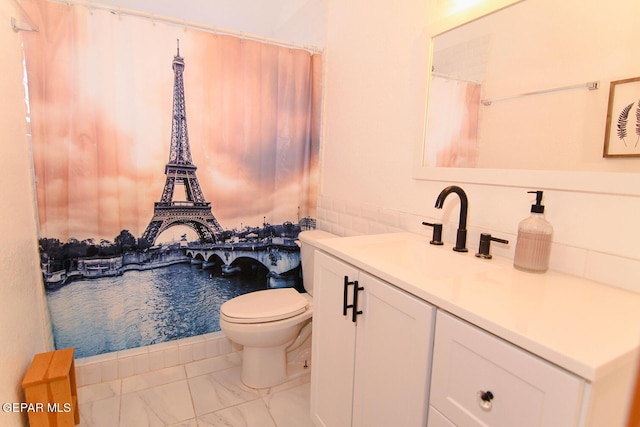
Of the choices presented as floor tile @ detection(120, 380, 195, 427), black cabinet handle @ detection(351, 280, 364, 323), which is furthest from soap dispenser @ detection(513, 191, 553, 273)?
floor tile @ detection(120, 380, 195, 427)

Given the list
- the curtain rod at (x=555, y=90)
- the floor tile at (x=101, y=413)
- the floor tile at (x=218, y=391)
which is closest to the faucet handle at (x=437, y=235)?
the curtain rod at (x=555, y=90)

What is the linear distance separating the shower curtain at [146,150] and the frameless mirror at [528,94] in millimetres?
1045

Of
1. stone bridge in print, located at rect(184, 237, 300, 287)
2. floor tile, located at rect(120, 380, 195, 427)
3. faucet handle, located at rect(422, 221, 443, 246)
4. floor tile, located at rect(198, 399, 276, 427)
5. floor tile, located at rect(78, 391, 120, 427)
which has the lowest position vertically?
floor tile, located at rect(78, 391, 120, 427)

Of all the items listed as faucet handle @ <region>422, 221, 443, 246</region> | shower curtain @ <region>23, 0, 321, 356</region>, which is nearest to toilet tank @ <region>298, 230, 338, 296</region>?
shower curtain @ <region>23, 0, 321, 356</region>

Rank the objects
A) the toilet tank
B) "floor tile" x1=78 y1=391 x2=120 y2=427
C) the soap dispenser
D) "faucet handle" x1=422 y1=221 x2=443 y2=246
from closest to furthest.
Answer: the soap dispenser < "faucet handle" x1=422 y1=221 x2=443 y2=246 < "floor tile" x1=78 y1=391 x2=120 y2=427 < the toilet tank

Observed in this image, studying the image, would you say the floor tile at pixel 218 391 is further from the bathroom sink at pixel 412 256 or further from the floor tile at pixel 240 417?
the bathroom sink at pixel 412 256

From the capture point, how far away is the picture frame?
0.92 metres

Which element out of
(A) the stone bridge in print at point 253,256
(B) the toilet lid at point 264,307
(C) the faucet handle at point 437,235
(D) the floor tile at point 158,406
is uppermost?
(C) the faucet handle at point 437,235

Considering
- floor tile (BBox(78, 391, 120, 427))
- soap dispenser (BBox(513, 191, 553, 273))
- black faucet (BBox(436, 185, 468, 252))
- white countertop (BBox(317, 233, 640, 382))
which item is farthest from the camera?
floor tile (BBox(78, 391, 120, 427))

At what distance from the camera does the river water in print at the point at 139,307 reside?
6.12ft

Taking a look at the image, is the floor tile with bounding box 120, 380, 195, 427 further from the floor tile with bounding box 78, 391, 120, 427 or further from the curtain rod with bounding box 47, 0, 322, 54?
the curtain rod with bounding box 47, 0, 322, 54

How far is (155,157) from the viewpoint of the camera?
1.94 m

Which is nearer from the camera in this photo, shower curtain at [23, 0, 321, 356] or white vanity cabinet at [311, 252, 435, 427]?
white vanity cabinet at [311, 252, 435, 427]

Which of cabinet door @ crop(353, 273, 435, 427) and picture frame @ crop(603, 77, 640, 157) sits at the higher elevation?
picture frame @ crop(603, 77, 640, 157)
